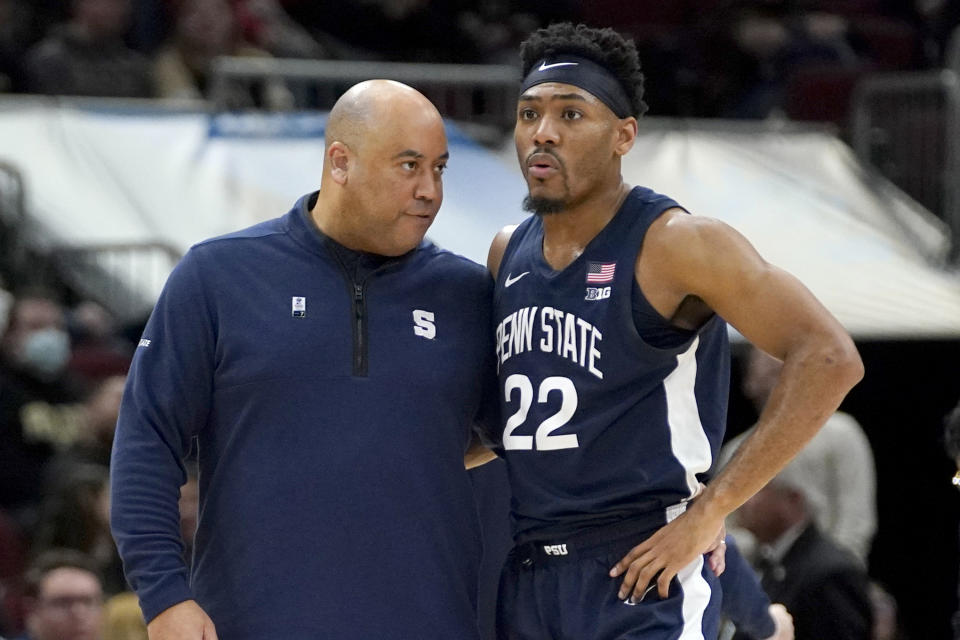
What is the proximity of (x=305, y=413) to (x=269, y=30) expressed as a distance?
801cm

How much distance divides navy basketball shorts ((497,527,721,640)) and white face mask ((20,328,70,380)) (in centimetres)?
466

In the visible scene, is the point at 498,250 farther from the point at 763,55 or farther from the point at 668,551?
the point at 763,55

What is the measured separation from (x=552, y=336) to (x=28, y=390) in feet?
15.7

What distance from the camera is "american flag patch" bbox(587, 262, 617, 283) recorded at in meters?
4.21

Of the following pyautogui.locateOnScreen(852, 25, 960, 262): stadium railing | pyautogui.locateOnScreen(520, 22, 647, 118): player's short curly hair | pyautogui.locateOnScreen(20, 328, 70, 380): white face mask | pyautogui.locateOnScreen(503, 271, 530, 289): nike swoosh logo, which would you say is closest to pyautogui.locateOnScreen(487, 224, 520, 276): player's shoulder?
pyautogui.locateOnScreen(503, 271, 530, 289): nike swoosh logo

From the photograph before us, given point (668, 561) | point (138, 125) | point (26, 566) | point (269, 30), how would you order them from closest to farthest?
point (668, 561), point (26, 566), point (138, 125), point (269, 30)

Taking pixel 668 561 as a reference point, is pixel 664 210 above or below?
above

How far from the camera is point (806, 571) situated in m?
6.83

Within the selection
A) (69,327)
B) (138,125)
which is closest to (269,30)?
(138,125)

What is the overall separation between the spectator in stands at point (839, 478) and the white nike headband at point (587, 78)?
390 centimetres

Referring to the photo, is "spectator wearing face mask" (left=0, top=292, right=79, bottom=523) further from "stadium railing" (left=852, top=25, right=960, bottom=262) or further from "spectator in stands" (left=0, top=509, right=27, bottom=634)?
"stadium railing" (left=852, top=25, right=960, bottom=262)

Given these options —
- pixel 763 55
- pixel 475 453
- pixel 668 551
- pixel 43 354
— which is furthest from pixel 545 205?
pixel 763 55

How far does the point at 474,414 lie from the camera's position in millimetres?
4512

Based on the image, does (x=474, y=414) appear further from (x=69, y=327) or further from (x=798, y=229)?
(x=798, y=229)
